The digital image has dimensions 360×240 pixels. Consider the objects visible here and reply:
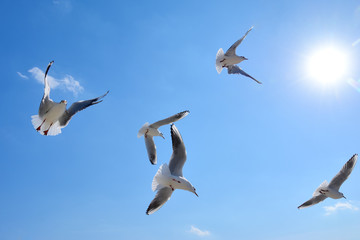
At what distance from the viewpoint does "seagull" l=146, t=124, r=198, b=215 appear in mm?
6457

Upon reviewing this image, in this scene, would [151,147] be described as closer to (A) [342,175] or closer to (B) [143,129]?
(B) [143,129]

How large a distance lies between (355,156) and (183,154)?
542cm

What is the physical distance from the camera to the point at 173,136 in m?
6.72

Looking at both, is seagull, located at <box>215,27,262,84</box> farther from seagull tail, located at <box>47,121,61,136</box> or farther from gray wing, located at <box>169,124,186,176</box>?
seagull tail, located at <box>47,121,61,136</box>

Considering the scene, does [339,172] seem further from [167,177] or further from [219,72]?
[167,177]

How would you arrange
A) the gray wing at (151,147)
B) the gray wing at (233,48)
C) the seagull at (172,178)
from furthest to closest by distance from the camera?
the gray wing at (151,147) → the gray wing at (233,48) → the seagull at (172,178)

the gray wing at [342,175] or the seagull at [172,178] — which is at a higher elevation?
the gray wing at [342,175]

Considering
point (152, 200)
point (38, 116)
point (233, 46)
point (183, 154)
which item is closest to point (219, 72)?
point (233, 46)

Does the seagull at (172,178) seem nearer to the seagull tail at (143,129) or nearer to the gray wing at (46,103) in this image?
the seagull tail at (143,129)

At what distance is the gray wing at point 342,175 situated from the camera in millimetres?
9383

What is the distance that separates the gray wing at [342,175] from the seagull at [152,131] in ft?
14.5

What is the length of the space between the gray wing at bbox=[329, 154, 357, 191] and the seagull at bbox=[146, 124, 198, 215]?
485 cm

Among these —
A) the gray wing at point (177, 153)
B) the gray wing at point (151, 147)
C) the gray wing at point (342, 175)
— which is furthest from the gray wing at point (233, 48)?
the gray wing at point (342, 175)

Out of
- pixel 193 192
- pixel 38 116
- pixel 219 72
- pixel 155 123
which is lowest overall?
pixel 193 192
